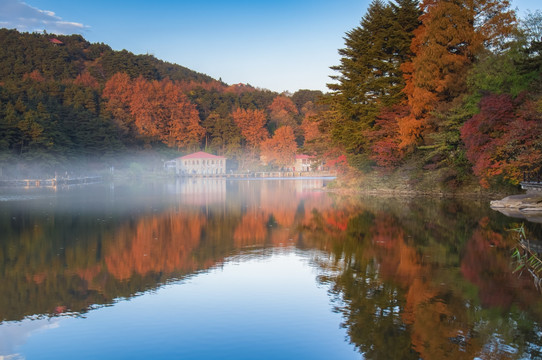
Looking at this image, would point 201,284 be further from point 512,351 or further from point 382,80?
point 382,80

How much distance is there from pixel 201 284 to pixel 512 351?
204 inches

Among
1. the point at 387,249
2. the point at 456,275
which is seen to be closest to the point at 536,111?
the point at 387,249

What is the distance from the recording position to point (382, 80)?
3103cm

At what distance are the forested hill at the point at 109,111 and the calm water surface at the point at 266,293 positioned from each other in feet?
111

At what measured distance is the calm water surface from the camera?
6.18m

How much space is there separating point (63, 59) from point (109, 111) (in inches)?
978

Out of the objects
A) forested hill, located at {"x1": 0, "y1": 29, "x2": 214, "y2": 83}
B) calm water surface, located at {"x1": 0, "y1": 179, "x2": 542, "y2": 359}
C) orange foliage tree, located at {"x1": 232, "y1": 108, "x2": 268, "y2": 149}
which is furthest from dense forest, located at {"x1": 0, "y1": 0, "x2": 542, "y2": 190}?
orange foliage tree, located at {"x1": 232, "y1": 108, "x2": 268, "y2": 149}

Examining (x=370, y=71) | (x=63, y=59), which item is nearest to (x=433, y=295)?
(x=370, y=71)

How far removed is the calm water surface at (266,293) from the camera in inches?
243

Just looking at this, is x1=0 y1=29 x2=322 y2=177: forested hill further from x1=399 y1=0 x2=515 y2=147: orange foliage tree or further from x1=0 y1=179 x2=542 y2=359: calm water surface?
x1=0 y1=179 x2=542 y2=359: calm water surface

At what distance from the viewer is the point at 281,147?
82.3 metres

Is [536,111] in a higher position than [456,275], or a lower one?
higher

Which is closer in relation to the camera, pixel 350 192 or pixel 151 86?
pixel 350 192

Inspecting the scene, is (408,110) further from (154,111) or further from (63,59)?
(63,59)
